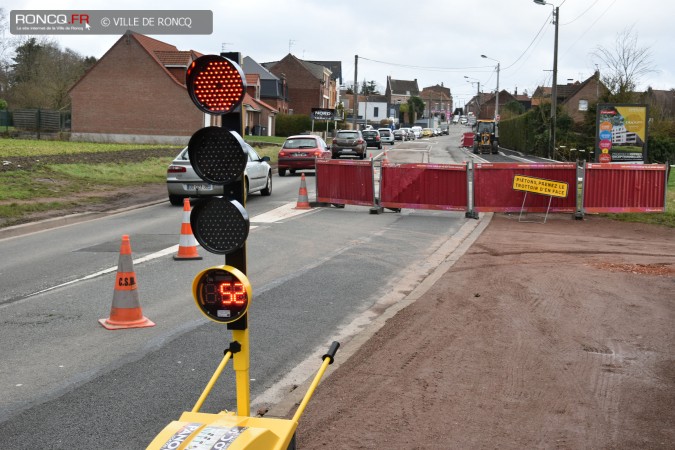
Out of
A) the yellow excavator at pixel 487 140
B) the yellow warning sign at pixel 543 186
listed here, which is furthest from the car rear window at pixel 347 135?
the yellow excavator at pixel 487 140

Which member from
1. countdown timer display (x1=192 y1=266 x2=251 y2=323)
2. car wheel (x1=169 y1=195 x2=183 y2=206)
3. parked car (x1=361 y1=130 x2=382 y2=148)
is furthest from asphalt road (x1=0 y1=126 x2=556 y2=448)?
parked car (x1=361 y1=130 x2=382 y2=148)

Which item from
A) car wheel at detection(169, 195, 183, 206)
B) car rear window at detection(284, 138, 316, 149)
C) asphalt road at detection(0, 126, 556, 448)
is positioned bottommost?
asphalt road at detection(0, 126, 556, 448)

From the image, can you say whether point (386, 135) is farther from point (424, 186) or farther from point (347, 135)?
point (424, 186)

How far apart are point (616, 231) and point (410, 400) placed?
40.0 ft

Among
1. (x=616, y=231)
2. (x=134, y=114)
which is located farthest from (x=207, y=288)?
(x=134, y=114)

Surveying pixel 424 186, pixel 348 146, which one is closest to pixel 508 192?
pixel 424 186

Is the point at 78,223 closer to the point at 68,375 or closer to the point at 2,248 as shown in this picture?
the point at 2,248

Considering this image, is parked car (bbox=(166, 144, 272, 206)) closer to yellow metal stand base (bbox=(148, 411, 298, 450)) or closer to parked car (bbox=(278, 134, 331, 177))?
parked car (bbox=(278, 134, 331, 177))

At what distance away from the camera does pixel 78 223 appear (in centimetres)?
1719

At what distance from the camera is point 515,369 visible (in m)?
6.38

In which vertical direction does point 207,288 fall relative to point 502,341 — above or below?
above

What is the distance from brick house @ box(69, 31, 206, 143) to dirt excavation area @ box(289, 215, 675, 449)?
50609 millimetres

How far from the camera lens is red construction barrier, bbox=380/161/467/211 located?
18.7 m

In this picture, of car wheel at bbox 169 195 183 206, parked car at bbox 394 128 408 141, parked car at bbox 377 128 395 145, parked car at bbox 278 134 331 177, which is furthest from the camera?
parked car at bbox 394 128 408 141
